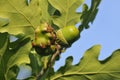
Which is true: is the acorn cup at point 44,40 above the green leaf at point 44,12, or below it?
below

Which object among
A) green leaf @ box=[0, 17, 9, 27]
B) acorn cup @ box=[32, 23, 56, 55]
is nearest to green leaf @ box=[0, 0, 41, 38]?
green leaf @ box=[0, 17, 9, 27]

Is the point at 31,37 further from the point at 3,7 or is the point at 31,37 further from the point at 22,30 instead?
the point at 3,7

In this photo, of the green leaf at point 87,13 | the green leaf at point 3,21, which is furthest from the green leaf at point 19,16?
the green leaf at point 87,13

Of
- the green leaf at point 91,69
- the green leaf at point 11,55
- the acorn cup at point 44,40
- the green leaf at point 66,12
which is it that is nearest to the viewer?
the acorn cup at point 44,40

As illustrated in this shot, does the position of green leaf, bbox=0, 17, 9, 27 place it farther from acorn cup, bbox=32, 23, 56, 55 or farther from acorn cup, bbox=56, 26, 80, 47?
acorn cup, bbox=56, 26, 80, 47

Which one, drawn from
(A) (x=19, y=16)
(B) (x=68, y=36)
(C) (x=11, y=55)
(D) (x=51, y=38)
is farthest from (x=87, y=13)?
(C) (x=11, y=55)

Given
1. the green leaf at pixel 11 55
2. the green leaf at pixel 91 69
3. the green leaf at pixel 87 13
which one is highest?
the green leaf at pixel 87 13

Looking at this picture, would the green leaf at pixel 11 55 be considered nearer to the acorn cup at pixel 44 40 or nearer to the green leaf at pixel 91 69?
the acorn cup at pixel 44 40
